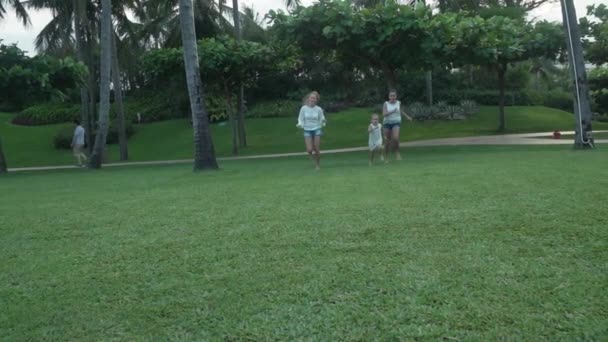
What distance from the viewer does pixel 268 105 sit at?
32344mm

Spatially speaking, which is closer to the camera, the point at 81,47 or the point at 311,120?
the point at 311,120

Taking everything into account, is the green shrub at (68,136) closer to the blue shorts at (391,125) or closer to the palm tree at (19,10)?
the palm tree at (19,10)

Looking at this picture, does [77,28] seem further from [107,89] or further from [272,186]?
[272,186]

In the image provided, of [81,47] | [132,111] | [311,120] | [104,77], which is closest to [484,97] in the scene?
[132,111]

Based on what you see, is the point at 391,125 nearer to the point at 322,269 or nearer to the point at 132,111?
the point at 322,269

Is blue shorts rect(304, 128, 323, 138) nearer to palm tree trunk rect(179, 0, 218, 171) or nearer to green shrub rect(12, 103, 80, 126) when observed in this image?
palm tree trunk rect(179, 0, 218, 171)

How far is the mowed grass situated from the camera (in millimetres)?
2650

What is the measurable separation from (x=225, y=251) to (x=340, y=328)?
1611mm

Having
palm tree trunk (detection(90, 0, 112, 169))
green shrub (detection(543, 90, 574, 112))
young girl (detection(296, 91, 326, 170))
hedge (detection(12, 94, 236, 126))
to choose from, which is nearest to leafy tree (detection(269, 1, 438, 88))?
young girl (detection(296, 91, 326, 170))

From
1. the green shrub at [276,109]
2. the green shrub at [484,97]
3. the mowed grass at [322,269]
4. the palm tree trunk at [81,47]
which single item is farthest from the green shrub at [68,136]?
the mowed grass at [322,269]

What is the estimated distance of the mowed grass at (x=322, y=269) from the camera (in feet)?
8.70

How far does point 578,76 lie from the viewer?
13.2m

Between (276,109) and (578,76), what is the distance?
788 inches

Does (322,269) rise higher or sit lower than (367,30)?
lower
